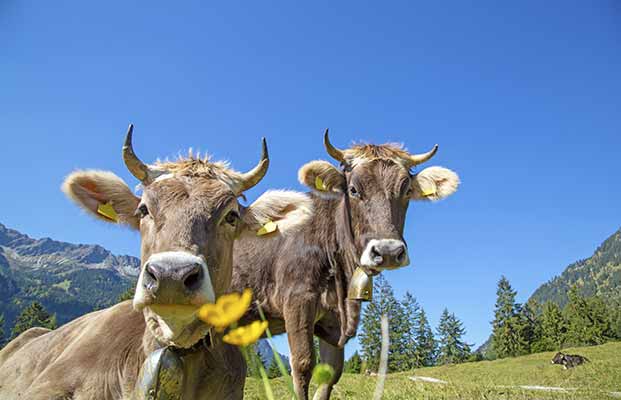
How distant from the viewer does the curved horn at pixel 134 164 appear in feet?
14.8

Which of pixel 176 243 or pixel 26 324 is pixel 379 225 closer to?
pixel 176 243

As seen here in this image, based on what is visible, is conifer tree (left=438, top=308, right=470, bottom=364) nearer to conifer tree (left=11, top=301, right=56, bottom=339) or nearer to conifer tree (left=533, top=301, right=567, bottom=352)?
conifer tree (left=533, top=301, right=567, bottom=352)

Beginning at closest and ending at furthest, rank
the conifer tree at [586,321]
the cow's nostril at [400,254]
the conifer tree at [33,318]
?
the cow's nostril at [400,254], the conifer tree at [33,318], the conifer tree at [586,321]

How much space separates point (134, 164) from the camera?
14.9ft

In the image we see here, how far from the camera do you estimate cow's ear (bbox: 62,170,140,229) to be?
15.4 feet

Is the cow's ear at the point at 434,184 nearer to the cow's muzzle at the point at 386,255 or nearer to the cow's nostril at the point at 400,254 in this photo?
the cow's muzzle at the point at 386,255

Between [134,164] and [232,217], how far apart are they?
1.17 m

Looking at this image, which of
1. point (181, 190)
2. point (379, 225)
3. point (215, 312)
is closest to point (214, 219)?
point (181, 190)

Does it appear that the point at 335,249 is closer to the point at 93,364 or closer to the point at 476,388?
the point at 93,364

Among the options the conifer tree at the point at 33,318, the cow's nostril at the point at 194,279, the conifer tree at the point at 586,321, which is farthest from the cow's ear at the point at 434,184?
the conifer tree at the point at 586,321

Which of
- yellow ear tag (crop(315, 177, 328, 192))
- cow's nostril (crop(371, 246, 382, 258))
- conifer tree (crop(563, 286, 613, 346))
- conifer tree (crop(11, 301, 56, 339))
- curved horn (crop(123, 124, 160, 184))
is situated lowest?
cow's nostril (crop(371, 246, 382, 258))

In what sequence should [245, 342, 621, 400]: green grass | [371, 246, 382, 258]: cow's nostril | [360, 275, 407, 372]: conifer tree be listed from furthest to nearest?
[245, 342, 621, 400]: green grass, [371, 246, 382, 258]: cow's nostril, [360, 275, 407, 372]: conifer tree

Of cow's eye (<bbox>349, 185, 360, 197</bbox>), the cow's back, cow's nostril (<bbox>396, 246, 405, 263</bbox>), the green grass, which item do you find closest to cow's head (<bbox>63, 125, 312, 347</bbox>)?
the cow's back

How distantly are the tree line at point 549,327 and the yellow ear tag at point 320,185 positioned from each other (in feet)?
250
